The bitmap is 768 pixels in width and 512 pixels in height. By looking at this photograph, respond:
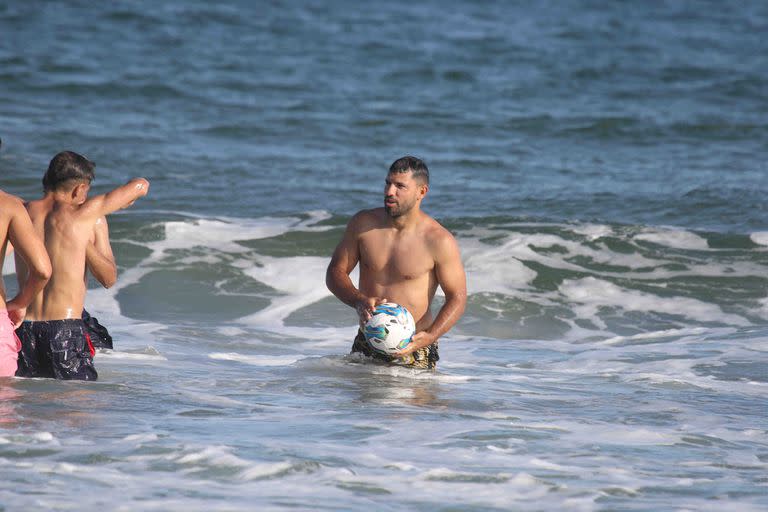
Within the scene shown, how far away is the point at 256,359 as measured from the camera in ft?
27.7

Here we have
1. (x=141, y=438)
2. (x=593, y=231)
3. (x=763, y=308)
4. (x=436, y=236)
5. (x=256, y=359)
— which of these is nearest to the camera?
(x=141, y=438)

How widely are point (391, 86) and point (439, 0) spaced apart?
10663mm

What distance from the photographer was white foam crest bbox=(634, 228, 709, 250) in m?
12.8

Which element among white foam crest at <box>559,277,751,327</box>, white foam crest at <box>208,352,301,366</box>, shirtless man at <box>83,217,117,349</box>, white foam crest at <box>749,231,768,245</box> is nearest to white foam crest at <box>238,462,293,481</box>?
shirtless man at <box>83,217,117,349</box>

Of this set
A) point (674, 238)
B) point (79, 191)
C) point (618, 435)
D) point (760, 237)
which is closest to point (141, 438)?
point (79, 191)

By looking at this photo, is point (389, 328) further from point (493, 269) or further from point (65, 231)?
point (493, 269)

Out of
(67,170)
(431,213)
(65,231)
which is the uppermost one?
(67,170)

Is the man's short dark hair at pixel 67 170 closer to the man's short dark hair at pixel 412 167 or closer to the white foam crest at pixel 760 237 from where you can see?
the man's short dark hair at pixel 412 167

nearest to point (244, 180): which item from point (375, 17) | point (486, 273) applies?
point (486, 273)

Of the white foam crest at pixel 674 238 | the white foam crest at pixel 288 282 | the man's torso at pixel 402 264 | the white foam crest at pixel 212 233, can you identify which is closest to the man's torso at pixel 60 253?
the man's torso at pixel 402 264

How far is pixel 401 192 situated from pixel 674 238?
683cm

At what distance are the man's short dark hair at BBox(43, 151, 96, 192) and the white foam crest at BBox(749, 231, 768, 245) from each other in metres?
8.54

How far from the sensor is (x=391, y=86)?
2262 centimetres

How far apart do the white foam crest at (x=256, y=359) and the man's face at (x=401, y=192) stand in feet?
5.80
